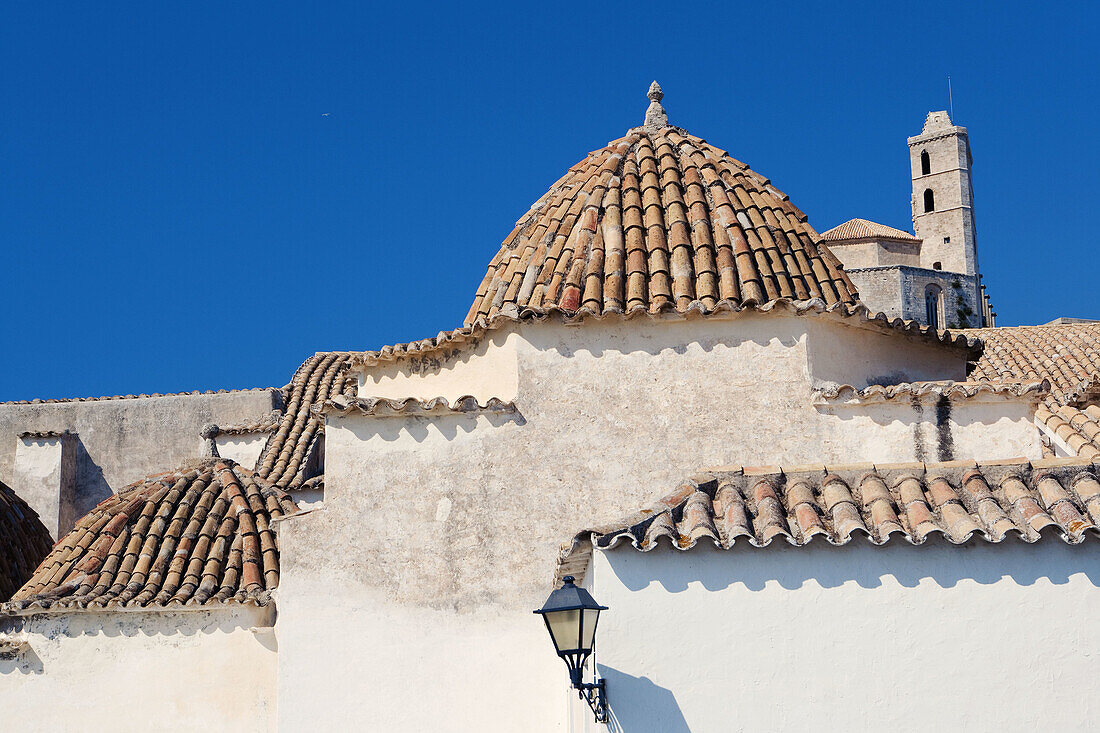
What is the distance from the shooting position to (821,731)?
21.7ft

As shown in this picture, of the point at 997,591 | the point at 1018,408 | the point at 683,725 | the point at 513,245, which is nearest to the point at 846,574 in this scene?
the point at 997,591

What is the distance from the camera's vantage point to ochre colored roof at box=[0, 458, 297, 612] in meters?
10.4

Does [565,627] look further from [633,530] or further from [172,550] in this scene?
[172,550]

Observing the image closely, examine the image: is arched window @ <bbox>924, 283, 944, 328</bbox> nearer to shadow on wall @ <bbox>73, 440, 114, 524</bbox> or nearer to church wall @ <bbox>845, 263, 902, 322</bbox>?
church wall @ <bbox>845, 263, 902, 322</bbox>

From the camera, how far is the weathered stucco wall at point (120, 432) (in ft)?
77.5

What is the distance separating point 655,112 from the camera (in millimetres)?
11758

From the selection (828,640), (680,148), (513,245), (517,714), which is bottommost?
(517,714)

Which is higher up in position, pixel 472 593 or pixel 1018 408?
pixel 1018 408

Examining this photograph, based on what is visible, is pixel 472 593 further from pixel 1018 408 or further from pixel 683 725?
pixel 1018 408

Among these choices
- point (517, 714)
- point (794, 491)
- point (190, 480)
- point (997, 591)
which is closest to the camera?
point (997, 591)

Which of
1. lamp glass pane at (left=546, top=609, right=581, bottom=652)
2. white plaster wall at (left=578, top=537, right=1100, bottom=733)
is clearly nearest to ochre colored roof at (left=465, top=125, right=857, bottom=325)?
white plaster wall at (left=578, top=537, right=1100, bottom=733)

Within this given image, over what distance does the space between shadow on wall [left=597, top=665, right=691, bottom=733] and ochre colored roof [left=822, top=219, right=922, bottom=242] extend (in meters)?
56.5

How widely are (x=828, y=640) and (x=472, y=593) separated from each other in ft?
9.82

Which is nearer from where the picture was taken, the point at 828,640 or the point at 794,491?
the point at 828,640
